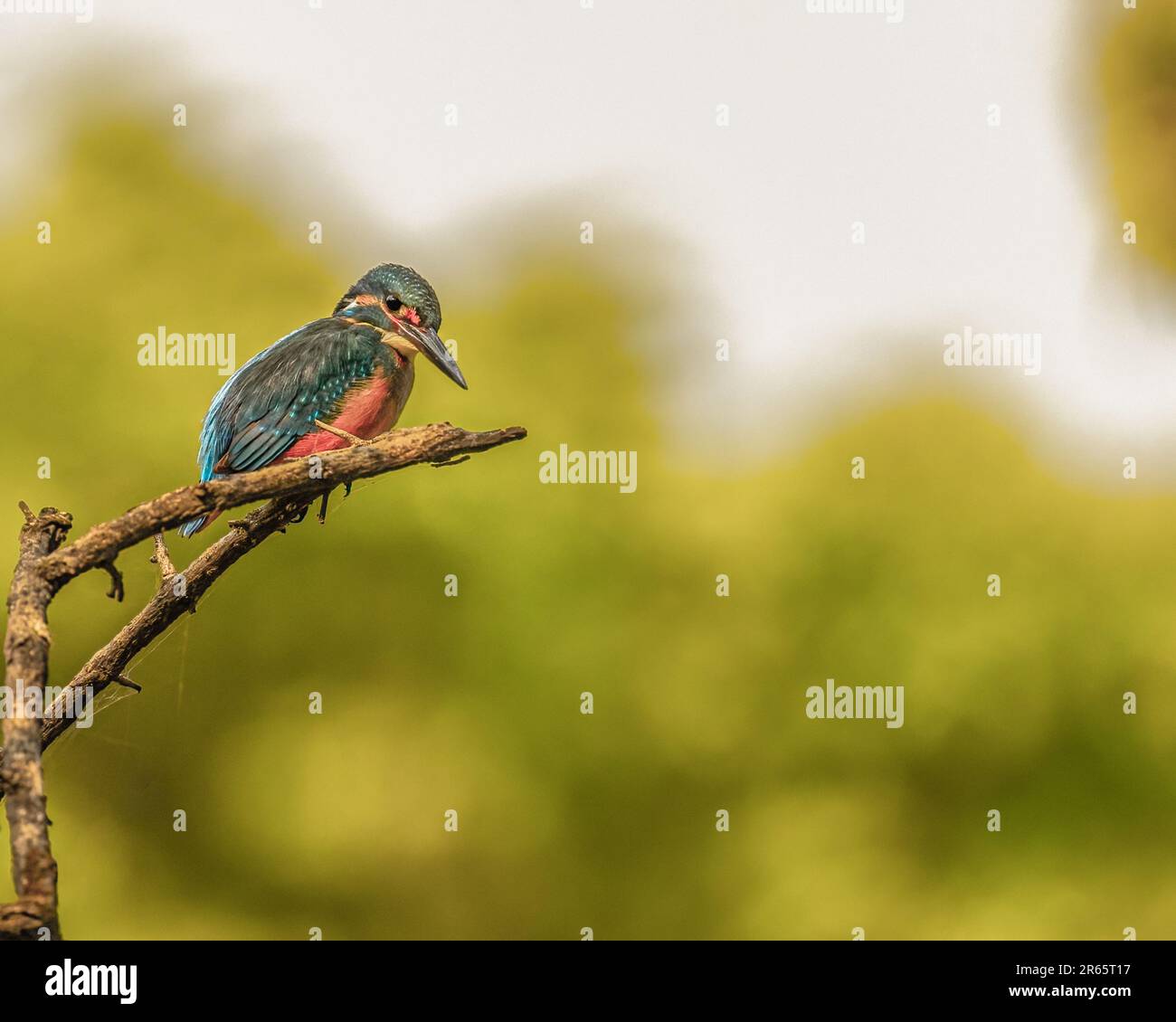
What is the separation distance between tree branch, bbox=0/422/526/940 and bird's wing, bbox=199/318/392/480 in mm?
443

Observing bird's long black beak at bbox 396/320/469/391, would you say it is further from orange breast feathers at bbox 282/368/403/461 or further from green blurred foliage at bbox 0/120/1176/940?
green blurred foliage at bbox 0/120/1176/940

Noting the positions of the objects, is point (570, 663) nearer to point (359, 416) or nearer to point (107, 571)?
point (359, 416)

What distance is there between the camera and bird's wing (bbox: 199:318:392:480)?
342 cm

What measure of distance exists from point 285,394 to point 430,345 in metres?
0.41

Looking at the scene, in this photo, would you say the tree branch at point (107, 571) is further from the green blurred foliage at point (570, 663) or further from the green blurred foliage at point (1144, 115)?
the green blurred foliage at point (1144, 115)

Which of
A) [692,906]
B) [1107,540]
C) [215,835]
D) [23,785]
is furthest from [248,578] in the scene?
[23,785]

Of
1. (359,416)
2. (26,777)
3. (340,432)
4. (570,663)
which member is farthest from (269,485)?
(570,663)

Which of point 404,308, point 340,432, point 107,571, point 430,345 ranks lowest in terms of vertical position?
point 107,571

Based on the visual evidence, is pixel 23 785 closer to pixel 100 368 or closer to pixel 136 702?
pixel 136 702

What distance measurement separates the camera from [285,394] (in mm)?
3457

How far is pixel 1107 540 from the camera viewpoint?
9727 mm

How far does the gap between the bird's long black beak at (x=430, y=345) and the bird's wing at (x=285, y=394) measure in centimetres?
8
